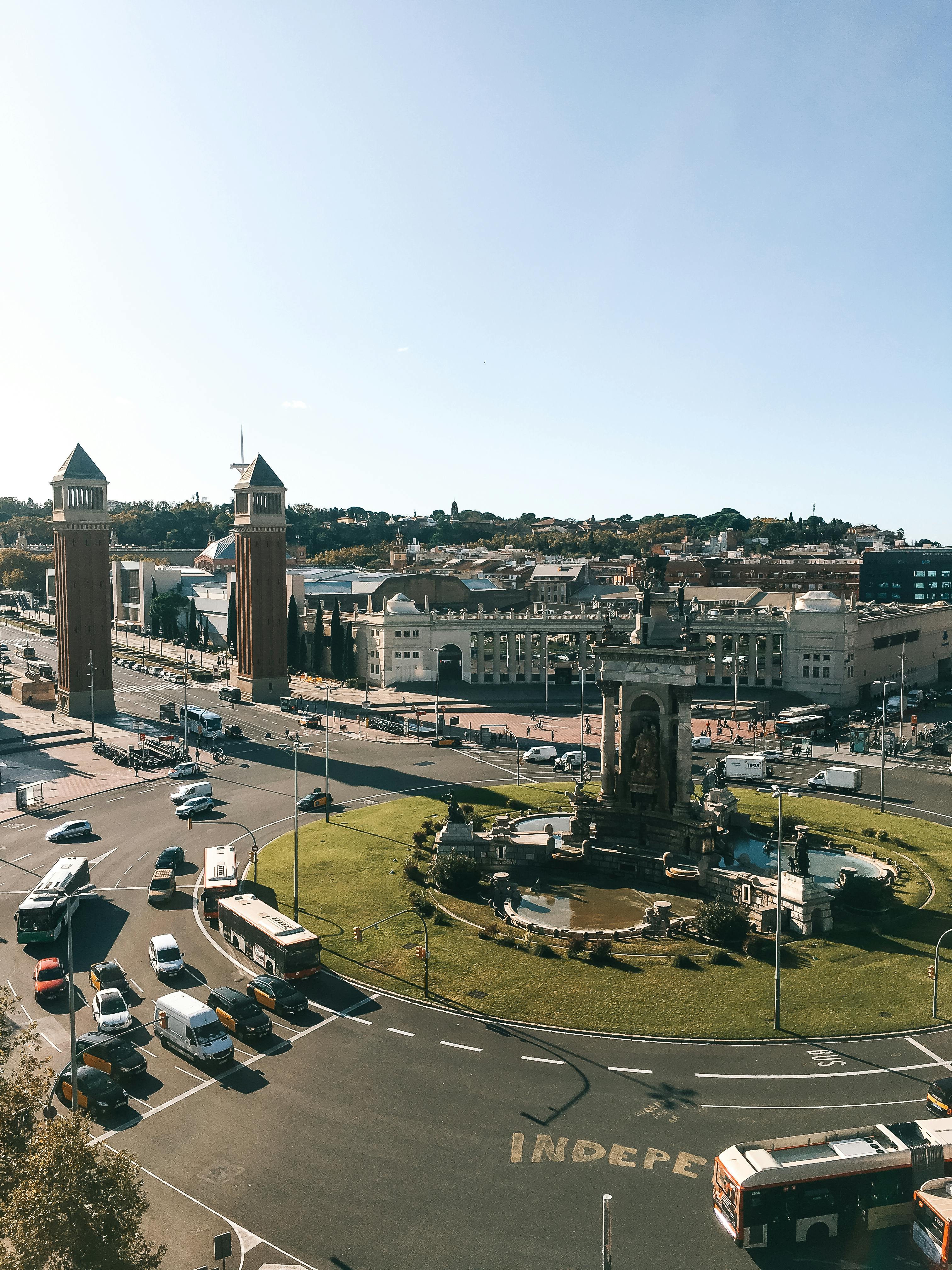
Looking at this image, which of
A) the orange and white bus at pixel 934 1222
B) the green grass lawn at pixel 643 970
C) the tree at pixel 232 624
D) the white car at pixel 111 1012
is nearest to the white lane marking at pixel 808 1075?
the green grass lawn at pixel 643 970

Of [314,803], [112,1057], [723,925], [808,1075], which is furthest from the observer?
[314,803]

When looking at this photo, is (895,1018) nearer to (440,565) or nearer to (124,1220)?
(124,1220)

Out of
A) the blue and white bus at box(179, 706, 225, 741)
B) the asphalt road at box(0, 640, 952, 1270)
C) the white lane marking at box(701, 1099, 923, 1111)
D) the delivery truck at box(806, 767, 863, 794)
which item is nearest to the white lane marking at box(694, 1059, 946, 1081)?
the asphalt road at box(0, 640, 952, 1270)

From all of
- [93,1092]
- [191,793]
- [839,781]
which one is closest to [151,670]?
[191,793]

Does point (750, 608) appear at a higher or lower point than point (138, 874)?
higher

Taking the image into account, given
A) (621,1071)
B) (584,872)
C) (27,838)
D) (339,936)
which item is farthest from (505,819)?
(27,838)

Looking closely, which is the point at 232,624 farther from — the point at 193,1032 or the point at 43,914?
the point at 193,1032
